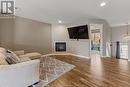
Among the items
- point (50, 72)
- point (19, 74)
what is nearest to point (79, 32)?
point (50, 72)

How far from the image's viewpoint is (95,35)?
12.9 metres

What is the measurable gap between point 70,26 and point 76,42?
125cm

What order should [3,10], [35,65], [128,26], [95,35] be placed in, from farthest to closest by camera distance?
[95,35] → [128,26] → [3,10] → [35,65]

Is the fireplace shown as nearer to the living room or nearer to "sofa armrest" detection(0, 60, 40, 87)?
the living room

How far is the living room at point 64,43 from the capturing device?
367cm

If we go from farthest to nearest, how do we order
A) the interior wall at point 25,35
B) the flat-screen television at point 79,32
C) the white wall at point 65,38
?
1. the white wall at point 65,38
2. the flat-screen television at point 79,32
3. the interior wall at point 25,35

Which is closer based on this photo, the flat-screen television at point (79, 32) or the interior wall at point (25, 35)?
the interior wall at point (25, 35)

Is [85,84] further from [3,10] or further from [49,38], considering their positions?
[49,38]

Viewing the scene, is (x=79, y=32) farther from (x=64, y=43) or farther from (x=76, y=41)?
(x=64, y=43)

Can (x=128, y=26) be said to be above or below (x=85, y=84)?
above

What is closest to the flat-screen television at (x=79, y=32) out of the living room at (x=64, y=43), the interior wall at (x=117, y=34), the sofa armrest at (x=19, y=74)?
the living room at (x=64, y=43)

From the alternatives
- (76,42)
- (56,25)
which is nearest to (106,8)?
(76,42)

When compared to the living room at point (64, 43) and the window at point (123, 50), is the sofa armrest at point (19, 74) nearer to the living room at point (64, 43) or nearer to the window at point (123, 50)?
the living room at point (64, 43)

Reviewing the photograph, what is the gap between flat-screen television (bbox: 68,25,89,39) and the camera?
890 centimetres
